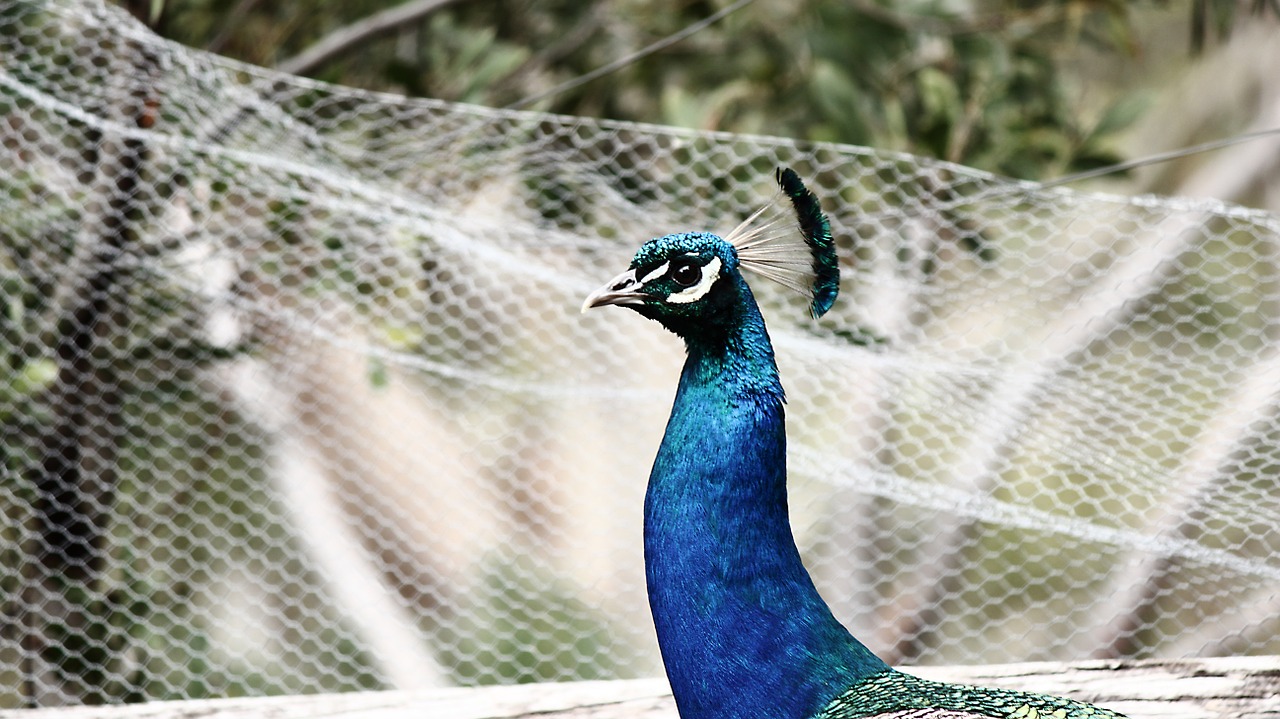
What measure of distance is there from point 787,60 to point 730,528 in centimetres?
216

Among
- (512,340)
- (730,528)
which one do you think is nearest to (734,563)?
(730,528)

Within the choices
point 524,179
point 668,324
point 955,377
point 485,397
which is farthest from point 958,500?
point 485,397

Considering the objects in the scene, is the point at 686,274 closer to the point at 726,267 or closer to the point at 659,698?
the point at 726,267

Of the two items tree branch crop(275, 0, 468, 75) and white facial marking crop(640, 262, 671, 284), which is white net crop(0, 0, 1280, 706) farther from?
white facial marking crop(640, 262, 671, 284)

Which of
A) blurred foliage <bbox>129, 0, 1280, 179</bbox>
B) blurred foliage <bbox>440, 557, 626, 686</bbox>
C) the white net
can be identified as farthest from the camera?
blurred foliage <bbox>440, 557, 626, 686</bbox>

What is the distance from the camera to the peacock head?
3.76 feet

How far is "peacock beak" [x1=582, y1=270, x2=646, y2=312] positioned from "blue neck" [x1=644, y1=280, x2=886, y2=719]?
2.9 inches

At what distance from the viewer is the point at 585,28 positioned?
A: 322 centimetres

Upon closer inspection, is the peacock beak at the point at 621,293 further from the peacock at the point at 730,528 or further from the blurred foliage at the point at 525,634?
the blurred foliage at the point at 525,634

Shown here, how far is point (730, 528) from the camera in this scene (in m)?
1.14

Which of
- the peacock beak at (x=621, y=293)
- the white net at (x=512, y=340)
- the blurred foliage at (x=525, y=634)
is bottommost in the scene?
the blurred foliage at (x=525, y=634)

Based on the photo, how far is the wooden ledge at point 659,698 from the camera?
1.48m

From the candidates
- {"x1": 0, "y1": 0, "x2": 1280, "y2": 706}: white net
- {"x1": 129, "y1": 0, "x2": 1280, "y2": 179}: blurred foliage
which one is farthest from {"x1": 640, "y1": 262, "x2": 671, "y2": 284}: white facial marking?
{"x1": 129, "y1": 0, "x2": 1280, "y2": 179}: blurred foliage

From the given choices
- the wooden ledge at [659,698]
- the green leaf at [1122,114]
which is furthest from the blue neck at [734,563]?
the green leaf at [1122,114]
